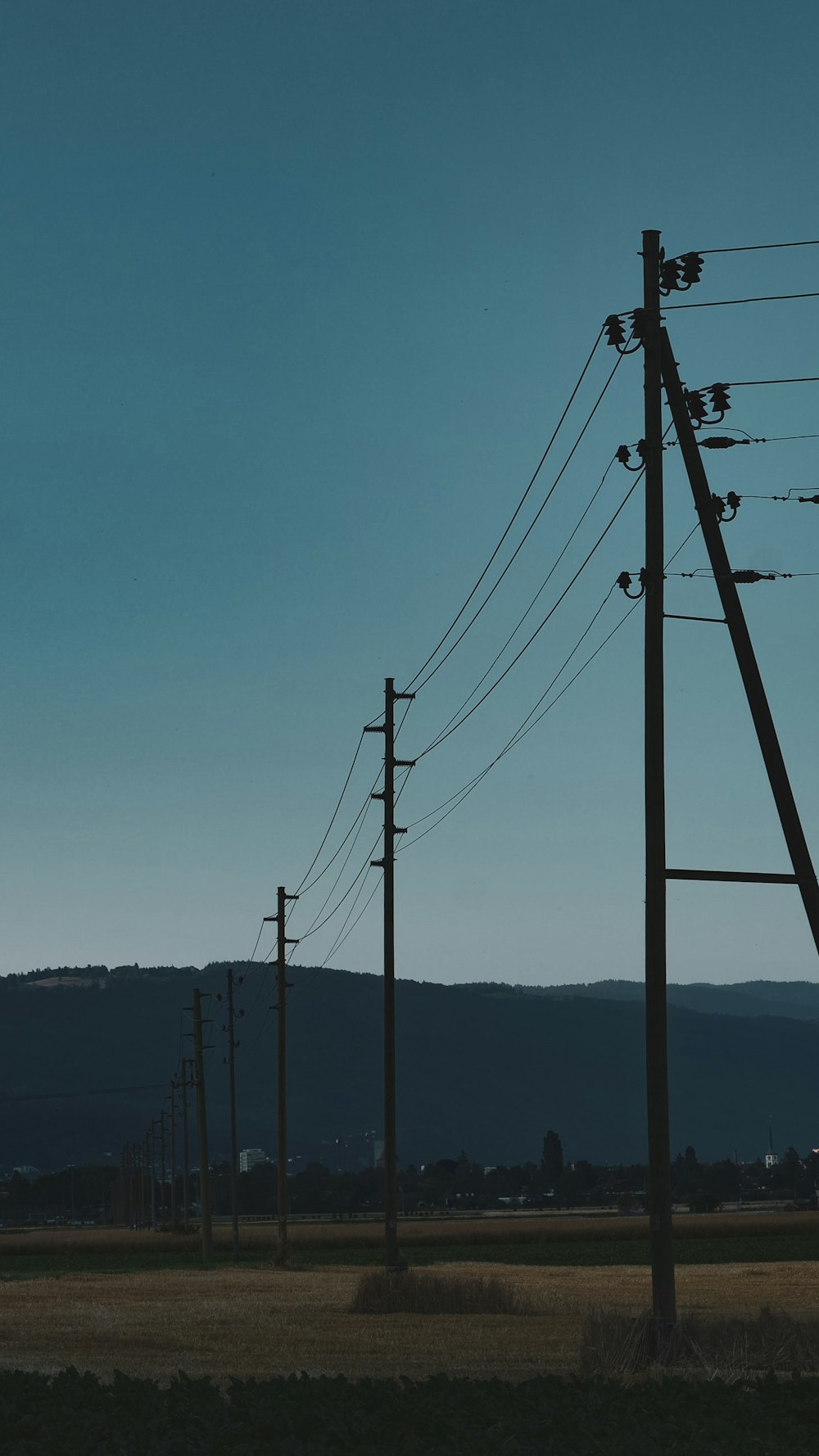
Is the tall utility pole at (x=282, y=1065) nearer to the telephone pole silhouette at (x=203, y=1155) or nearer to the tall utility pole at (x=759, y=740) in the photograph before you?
the telephone pole silhouette at (x=203, y=1155)

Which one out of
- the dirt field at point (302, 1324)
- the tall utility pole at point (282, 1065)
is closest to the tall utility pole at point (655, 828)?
the dirt field at point (302, 1324)

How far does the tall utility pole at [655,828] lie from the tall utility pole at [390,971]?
51.3 ft

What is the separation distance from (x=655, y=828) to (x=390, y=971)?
18.4 metres

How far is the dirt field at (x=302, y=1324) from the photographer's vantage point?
25.3m

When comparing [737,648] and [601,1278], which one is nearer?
[737,648]

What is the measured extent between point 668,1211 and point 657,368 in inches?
479

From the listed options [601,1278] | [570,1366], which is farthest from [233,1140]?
[570,1366]

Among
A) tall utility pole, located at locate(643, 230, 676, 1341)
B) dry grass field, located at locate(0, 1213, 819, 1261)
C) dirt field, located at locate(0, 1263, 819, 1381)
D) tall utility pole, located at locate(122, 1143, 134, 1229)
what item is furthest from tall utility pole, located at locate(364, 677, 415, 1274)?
tall utility pole, located at locate(122, 1143, 134, 1229)

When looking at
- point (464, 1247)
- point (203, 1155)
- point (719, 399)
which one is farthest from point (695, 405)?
point (464, 1247)

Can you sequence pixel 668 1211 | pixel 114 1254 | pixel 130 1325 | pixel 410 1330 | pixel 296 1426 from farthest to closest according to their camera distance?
pixel 114 1254, pixel 130 1325, pixel 410 1330, pixel 668 1211, pixel 296 1426

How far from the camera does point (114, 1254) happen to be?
91.9 metres

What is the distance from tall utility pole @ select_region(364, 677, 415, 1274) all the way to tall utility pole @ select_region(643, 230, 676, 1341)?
1563 centimetres

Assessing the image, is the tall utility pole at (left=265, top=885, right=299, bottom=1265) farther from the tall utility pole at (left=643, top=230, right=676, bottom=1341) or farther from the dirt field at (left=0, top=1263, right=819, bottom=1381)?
the tall utility pole at (left=643, top=230, right=676, bottom=1341)

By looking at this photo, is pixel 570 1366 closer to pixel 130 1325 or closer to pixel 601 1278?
pixel 130 1325
